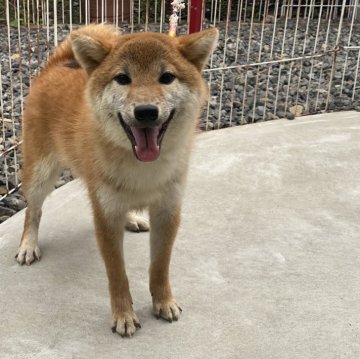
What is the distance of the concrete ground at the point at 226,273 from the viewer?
2.08 metres

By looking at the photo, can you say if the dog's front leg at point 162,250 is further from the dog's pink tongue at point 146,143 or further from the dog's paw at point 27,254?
the dog's paw at point 27,254

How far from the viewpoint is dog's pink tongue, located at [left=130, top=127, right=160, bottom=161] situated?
1.94 m

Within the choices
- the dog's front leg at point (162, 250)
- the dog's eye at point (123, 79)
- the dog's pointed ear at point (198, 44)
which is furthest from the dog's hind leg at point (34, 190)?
the dog's pointed ear at point (198, 44)

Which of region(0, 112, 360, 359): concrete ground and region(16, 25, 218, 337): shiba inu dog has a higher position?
region(16, 25, 218, 337): shiba inu dog

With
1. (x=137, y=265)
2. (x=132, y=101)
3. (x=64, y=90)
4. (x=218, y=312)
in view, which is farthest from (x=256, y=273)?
(x=64, y=90)

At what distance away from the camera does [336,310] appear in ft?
7.45

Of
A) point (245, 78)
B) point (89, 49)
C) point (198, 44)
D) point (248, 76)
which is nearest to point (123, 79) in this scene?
point (89, 49)

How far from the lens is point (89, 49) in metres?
2.07

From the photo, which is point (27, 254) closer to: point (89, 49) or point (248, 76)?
point (89, 49)

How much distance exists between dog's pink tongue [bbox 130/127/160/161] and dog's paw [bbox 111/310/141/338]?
0.68m

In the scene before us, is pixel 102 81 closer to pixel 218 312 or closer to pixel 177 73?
pixel 177 73

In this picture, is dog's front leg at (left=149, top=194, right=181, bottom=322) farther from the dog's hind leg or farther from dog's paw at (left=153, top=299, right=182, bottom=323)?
the dog's hind leg

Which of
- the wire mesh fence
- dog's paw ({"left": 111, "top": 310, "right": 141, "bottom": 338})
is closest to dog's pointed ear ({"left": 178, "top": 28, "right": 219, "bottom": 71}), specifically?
dog's paw ({"left": 111, "top": 310, "right": 141, "bottom": 338})

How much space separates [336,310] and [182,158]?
933 mm
